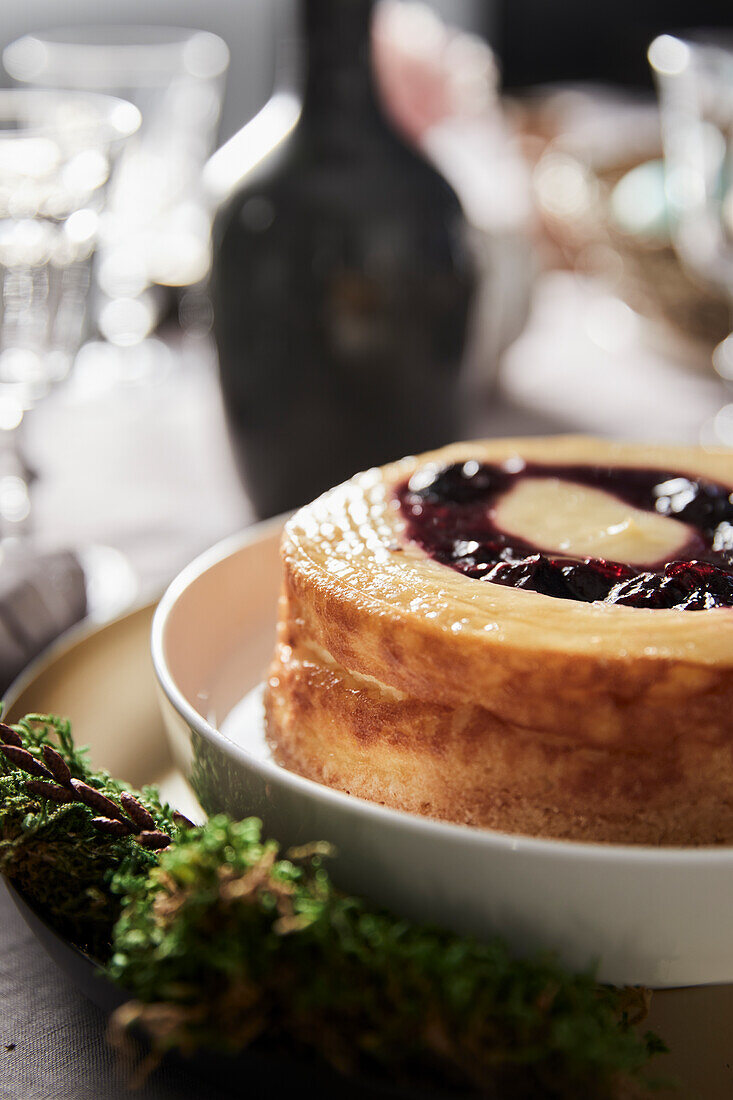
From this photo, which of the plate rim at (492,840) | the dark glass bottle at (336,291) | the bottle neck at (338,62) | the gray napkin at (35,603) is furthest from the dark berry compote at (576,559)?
the bottle neck at (338,62)

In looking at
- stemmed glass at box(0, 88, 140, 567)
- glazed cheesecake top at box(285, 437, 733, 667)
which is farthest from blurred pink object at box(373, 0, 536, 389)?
glazed cheesecake top at box(285, 437, 733, 667)

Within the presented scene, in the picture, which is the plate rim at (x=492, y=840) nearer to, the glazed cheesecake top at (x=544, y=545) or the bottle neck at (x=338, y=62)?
the glazed cheesecake top at (x=544, y=545)

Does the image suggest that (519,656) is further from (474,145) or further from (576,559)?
(474,145)

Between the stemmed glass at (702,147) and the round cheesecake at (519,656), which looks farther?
the stemmed glass at (702,147)

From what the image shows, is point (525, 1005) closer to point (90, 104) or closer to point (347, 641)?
point (347, 641)

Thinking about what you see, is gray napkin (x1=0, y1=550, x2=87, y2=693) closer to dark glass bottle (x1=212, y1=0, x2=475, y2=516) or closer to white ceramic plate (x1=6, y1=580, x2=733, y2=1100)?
white ceramic plate (x1=6, y1=580, x2=733, y2=1100)

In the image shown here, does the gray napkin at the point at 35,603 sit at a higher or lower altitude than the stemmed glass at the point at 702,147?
lower

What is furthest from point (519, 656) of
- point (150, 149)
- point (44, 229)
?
point (150, 149)
